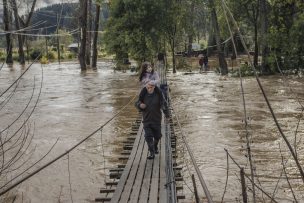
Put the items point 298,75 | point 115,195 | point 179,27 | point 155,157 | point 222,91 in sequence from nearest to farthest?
1. point 115,195
2. point 155,157
3. point 222,91
4. point 298,75
5. point 179,27

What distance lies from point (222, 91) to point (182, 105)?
13.5 feet

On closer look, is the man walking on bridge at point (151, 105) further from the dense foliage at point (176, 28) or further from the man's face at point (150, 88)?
the dense foliage at point (176, 28)

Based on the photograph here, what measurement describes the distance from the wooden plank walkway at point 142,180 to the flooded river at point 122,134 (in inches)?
20.2

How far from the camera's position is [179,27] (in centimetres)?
3266

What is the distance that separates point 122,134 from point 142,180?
17.1ft

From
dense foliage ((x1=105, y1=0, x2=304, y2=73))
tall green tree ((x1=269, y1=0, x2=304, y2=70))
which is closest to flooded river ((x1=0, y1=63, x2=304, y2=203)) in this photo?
A: tall green tree ((x1=269, y1=0, x2=304, y2=70))

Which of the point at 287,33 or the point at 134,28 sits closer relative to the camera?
the point at 287,33

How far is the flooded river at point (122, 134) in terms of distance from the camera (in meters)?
7.22

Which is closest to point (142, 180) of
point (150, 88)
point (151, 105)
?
point (151, 105)

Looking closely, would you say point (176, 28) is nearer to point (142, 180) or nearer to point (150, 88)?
point (150, 88)

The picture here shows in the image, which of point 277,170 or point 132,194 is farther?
point 277,170

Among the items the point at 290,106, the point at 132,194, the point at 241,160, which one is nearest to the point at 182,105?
the point at 290,106

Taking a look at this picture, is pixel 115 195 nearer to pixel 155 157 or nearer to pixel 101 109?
pixel 155 157

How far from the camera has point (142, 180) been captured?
250 inches
